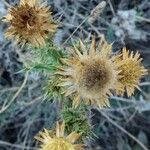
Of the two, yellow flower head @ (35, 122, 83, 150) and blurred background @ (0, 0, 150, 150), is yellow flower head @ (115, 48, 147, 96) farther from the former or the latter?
blurred background @ (0, 0, 150, 150)

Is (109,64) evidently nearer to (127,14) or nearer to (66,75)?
(66,75)

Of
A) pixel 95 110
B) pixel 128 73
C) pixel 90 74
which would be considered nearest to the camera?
pixel 90 74

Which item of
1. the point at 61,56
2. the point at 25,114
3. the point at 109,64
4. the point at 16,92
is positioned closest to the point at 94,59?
the point at 109,64

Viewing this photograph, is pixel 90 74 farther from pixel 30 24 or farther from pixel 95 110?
pixel 95 110

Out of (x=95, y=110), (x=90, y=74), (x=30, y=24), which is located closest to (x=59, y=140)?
(x=90, y=74)

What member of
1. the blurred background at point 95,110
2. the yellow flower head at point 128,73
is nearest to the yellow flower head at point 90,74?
the yellow flower head at point 128,73

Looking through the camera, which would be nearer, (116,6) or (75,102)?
(75,102)

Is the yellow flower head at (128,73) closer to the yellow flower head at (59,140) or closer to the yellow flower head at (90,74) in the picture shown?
the yellow flower head at (90,74)
